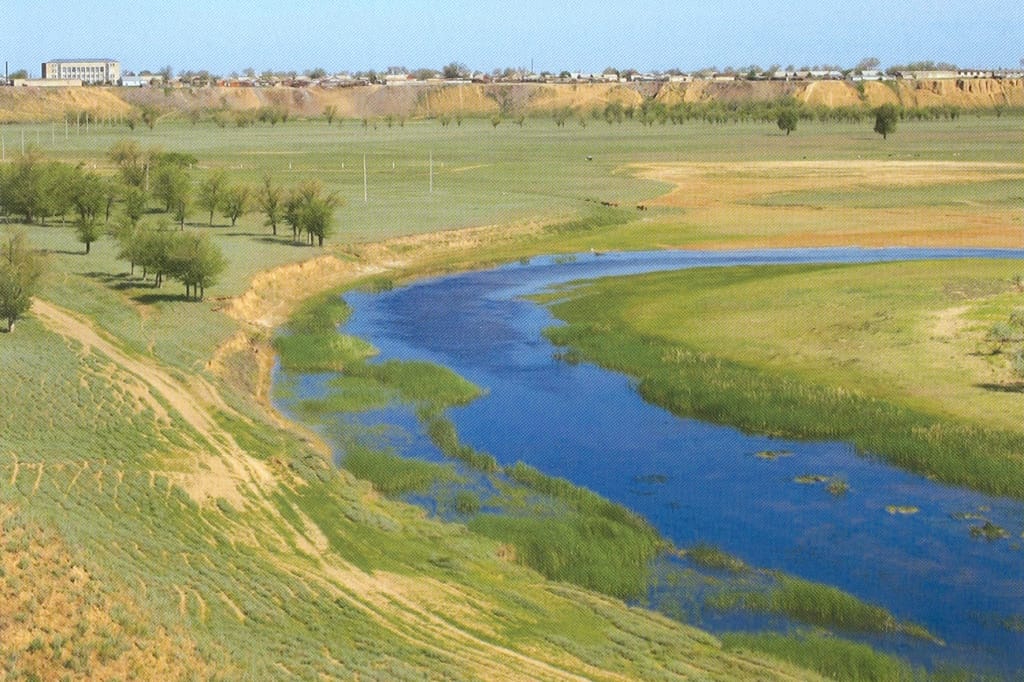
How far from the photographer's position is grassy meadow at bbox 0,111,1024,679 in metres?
21.8

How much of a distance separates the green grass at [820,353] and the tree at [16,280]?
17289mm

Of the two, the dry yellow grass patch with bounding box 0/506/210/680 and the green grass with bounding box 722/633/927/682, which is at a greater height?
the dry yellow grass patch with bounding box 0/506/210/680

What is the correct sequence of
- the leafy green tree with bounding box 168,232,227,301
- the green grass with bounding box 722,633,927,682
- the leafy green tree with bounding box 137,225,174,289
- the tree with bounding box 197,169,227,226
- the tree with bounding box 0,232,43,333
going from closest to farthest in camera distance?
the green grass with bounding box 722,633,927,682 → the tree with bounding box 0,232,43,333 → the leafy green tree with bounding box 168,232,227,301 → the leafy green tree with bounding box 137,225,174,289 → the tree with bounding box 197,169,227,226

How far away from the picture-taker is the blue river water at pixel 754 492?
25.4 m

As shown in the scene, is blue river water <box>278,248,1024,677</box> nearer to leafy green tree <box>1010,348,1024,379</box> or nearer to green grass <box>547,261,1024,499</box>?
green grass <box>547,261,1024,499</box>

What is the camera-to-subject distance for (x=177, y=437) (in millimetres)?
32969

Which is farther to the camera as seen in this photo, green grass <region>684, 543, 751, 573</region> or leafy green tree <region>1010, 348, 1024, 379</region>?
leafy green tree <region>1010, 348, 1024, 379</region>

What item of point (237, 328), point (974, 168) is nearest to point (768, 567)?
point (237, 328)

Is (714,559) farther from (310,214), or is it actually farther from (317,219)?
(310,214)

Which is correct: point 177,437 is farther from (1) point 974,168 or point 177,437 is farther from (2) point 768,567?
(1) point 974,168

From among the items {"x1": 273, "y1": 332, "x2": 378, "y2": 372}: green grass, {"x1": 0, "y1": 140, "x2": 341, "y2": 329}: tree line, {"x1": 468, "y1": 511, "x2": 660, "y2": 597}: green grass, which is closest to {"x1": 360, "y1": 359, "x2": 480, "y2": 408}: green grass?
{"x1": 273, "y1": 332, "x2": 378, "y2": 372}: green grass

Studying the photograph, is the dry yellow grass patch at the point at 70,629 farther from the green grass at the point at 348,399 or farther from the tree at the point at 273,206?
the tree at the point at 273,206

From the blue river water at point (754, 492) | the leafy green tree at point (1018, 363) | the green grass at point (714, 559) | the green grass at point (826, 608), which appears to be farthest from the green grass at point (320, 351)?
the green grass at point (826, 608)

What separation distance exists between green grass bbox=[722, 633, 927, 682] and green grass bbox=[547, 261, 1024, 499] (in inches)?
368
